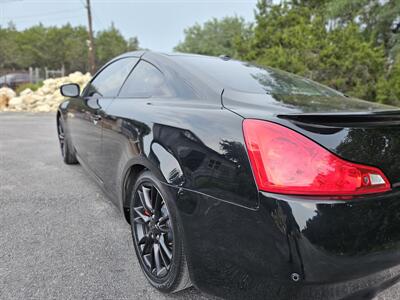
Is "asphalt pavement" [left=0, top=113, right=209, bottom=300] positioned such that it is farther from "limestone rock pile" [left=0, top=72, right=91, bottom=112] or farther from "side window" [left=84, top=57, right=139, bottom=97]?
"limestone rock pile" [left=0, top=72, right=91, bottom=112]

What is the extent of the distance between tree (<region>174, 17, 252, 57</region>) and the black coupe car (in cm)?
3426

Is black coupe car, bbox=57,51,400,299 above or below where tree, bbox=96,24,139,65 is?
below

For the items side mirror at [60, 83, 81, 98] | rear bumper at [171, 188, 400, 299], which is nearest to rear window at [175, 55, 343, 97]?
rear bumper at [171, 188, 400, 299]

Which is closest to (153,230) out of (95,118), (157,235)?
(157,235)

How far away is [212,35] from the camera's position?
120 feet

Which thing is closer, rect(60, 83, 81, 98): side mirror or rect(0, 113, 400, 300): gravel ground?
rect(0, 113, 400, 300): gravel ground

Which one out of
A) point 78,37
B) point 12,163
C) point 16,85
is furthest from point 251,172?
point 78,37

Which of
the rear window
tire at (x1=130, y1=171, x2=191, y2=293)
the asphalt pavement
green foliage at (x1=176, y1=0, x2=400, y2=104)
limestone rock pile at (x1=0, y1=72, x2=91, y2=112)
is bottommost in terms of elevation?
the asphalt pavement

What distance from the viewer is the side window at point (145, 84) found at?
2.24 meters

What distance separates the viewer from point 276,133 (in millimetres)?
1318

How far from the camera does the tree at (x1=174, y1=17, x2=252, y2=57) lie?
1393 inches

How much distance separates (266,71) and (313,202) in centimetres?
155

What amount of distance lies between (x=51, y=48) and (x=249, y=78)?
46192mm

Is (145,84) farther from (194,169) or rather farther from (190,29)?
(190,29)
